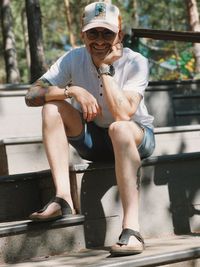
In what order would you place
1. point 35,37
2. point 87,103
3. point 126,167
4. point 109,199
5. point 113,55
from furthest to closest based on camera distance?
1. point 35,37
2. point 109,199
3. point 113,55
4. point 87,103
5. point 126,167

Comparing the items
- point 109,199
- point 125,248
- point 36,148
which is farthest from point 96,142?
point 36,148

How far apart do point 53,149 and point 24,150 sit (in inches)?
57.5

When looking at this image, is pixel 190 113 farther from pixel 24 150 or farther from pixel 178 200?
pixel 178 200

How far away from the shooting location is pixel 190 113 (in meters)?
7.34

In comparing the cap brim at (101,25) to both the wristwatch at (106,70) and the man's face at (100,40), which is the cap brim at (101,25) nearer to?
the man's face at (100,40)

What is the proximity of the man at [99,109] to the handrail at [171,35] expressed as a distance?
54.0 inches

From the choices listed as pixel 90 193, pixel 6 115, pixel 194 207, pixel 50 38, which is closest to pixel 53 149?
pixel 90 193

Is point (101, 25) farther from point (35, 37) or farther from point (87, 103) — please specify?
point (35, 37)

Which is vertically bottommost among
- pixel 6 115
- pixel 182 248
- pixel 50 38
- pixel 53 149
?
pixel 182 248

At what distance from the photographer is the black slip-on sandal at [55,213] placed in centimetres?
325

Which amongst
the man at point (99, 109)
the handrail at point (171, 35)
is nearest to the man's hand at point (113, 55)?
the man at point (99, 109)

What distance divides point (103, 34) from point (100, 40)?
0.04 meters

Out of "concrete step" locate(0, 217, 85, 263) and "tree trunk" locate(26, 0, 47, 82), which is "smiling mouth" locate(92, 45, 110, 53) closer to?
"concrete step" locate(0, 217, 85, 263)

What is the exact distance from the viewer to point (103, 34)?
3570 millimetres
